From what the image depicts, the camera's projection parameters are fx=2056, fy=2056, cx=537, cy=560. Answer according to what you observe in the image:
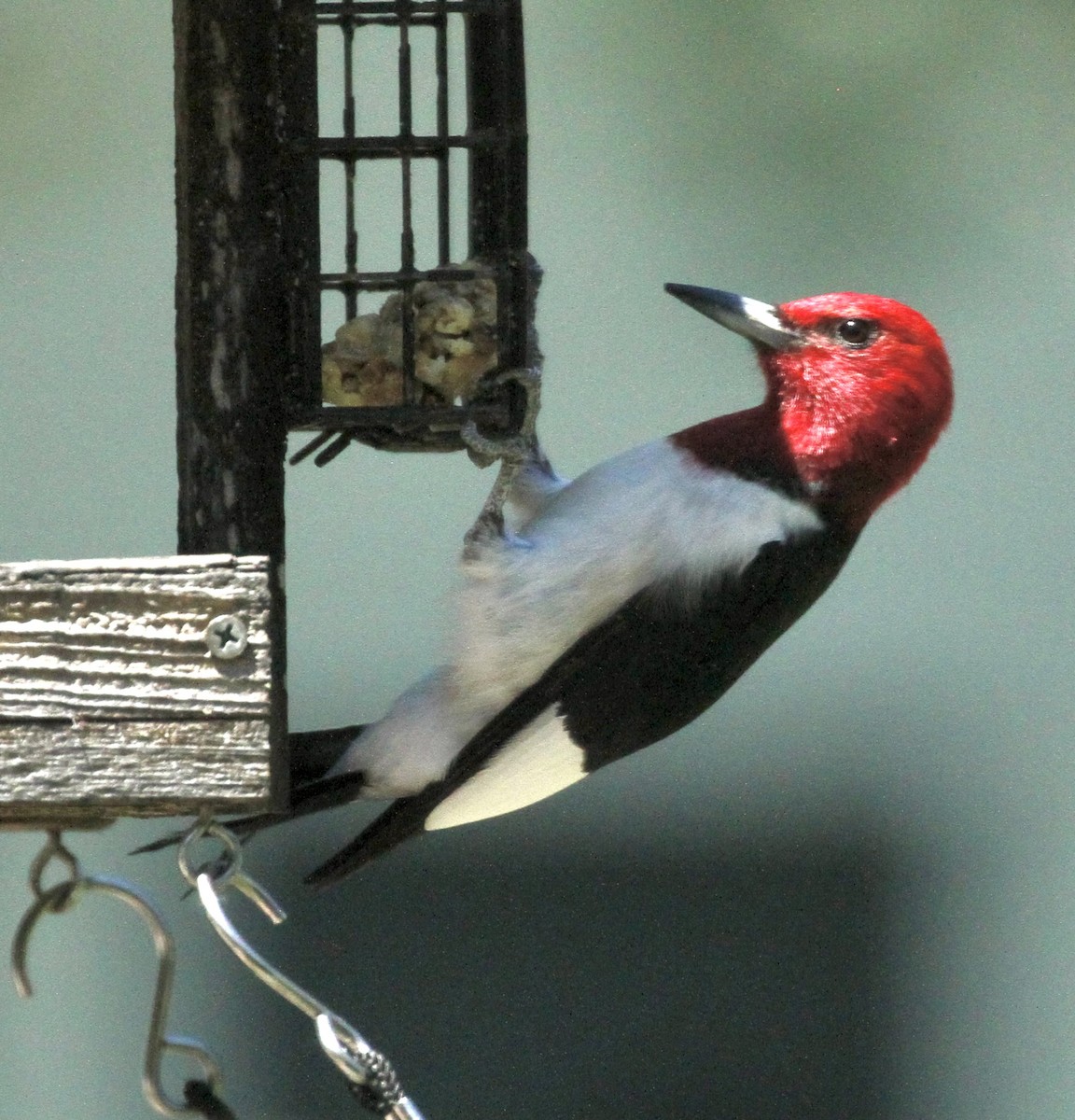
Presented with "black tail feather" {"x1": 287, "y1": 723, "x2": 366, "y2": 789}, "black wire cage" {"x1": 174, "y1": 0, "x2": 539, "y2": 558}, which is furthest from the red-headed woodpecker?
"black wire cage" {"x1": 174, "y1": 0, "x2": 539, "y2": 558}

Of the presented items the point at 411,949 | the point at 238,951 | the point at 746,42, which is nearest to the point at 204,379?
the point at 238,951

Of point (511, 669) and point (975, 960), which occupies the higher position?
point (511, 669)

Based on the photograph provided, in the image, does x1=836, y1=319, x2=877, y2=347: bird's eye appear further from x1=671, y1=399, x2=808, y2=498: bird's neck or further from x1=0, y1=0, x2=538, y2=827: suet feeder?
x1=0, y1=0, x2=538, y2=827: suet feeder

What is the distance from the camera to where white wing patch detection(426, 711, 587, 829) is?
2.69 meters

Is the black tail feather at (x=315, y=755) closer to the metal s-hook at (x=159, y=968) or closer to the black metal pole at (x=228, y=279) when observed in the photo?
the black metal pole at (x=228, y=279)

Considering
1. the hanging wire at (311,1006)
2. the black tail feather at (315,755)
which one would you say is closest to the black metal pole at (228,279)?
the black tail feather at (315,755)

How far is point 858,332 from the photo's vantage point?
2887 millimetres

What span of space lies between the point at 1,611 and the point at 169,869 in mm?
2201

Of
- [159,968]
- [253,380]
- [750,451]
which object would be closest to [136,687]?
[159,968]

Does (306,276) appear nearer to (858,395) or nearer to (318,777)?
(318,777)

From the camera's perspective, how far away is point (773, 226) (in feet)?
14.4

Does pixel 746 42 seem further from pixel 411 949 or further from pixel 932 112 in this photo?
pixel 411 949

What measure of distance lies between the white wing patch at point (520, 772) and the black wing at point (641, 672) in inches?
0.5

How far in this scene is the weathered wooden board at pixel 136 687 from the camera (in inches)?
80.7
